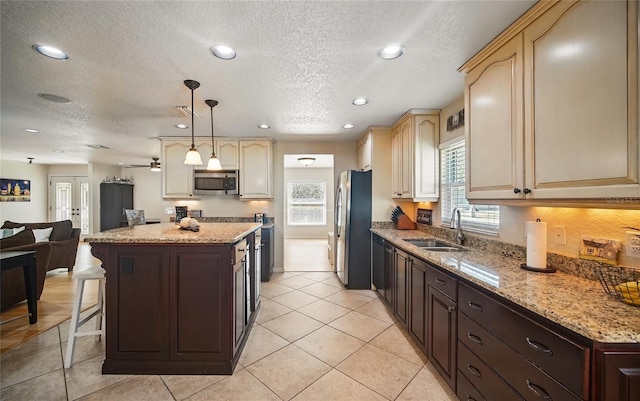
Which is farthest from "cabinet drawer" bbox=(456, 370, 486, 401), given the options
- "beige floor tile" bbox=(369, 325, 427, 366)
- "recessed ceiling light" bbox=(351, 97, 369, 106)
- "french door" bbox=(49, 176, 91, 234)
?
"french door" bbox=(49, 176, 91, 234)

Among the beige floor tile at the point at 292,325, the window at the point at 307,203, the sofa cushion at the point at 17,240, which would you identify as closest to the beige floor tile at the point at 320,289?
the beige floor tile at the point at 292,325

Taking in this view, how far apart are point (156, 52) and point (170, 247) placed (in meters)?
1.44

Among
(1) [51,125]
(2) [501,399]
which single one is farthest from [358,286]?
(1) [51,125]

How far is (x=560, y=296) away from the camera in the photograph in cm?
120

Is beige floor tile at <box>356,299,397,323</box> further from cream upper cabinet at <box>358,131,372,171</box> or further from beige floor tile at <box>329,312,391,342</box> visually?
cream upper cabinet at <box>358,131,372,171</box>

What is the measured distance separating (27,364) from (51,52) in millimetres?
2463

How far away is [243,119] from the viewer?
3.53m

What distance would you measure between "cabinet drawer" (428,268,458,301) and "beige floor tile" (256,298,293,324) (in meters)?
1.85

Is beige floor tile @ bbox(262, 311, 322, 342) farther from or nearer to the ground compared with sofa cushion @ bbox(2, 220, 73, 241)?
nearer to the ground

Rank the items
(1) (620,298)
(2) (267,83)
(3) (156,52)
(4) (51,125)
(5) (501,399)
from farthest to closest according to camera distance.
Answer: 1. (4) (51,125)
2. (2) (267,83)
3. (3) (156,52)
4. (5) (501,399)
5. (1) (620,298)

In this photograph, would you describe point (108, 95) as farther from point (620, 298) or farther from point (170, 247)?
point (620, 298)

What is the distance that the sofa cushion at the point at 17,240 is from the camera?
11.4 ft

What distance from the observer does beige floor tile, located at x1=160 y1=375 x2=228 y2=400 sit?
183 centimetres

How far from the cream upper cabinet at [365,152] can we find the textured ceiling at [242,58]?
46cm
